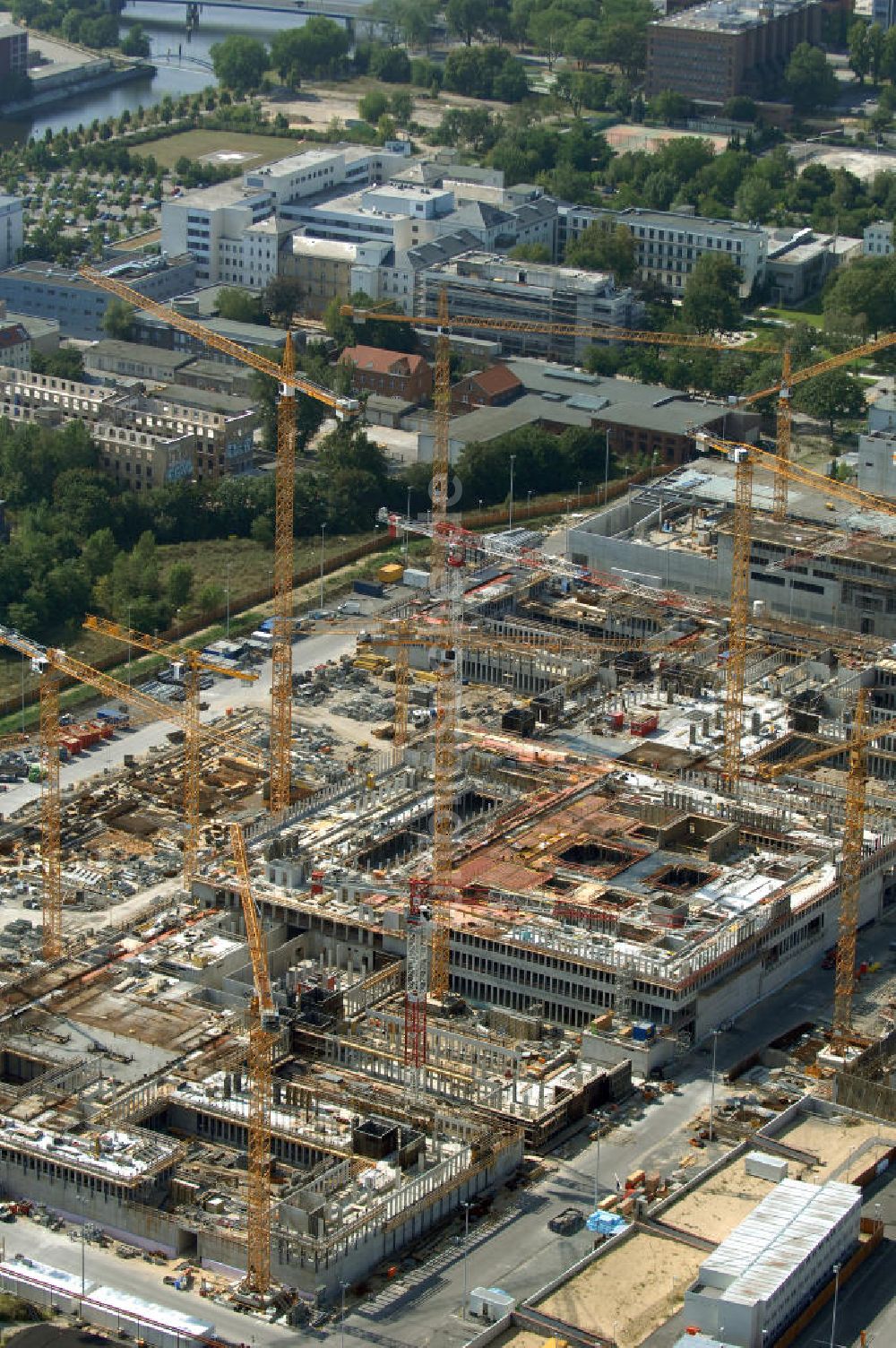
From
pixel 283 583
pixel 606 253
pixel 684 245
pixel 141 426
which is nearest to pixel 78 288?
pixel 141 426

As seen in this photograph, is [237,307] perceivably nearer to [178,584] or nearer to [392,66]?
[178,584]

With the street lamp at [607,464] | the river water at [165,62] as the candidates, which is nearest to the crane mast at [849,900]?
the street lamp at [607,464]

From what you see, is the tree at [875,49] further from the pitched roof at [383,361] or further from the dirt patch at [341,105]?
the pitched roof at [383,361]

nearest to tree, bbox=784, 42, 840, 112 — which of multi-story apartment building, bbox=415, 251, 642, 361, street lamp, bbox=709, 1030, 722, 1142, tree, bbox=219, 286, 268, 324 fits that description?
multi-story apartment building, bbox=415, 251, 642, 361

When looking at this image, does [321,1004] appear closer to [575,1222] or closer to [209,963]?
[209,963]

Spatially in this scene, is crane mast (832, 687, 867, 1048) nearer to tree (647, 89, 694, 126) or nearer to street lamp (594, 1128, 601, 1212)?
street lamp (594, 1128, 601, 1212)

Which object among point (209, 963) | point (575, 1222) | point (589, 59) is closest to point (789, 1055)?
point (575, 1222)
